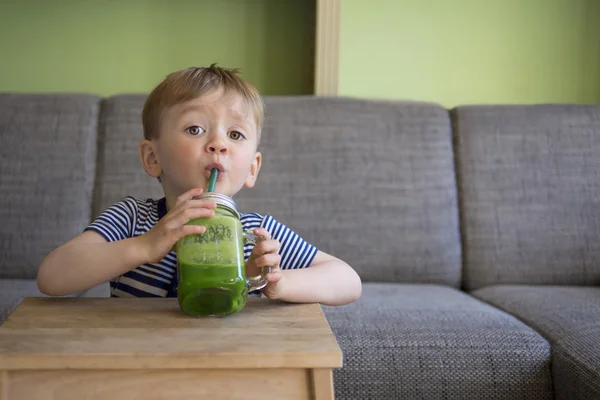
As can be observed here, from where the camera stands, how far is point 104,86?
2049 mm

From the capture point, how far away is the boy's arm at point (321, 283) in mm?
771

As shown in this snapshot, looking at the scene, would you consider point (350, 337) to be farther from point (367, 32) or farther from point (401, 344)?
point (367, 32)

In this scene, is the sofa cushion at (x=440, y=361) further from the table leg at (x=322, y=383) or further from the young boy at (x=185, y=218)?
the table leg at (x=322, y=383)

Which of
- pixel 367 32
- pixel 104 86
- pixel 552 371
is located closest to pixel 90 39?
pixel 104 86

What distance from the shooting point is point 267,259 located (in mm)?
708

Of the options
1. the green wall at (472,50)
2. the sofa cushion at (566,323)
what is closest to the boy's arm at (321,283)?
the sofa cushion at (566,323)

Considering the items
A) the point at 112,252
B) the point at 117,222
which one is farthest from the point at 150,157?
the point at 112,252

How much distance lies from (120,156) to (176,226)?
106 cm

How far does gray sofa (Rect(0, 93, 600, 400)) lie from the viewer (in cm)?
159

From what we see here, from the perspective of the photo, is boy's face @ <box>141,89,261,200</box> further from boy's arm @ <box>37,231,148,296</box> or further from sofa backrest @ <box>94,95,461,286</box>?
sofa backrest @ <box>94,95,461,286</box>

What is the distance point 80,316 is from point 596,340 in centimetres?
86

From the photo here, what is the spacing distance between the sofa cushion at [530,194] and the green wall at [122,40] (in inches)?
25.4

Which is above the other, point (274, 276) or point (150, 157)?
point (150, 157)

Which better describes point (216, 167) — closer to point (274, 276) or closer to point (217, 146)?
point (217, 146)
